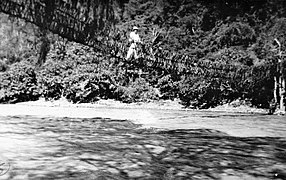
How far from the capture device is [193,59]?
9781 mm

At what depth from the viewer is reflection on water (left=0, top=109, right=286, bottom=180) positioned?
14.8ft

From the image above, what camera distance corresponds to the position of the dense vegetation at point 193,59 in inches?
356

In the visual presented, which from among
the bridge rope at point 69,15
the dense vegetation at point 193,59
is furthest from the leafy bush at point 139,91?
the bridge rope at point 69,15

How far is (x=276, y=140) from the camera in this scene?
258 inches

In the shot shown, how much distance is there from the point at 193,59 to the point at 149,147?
4526mm

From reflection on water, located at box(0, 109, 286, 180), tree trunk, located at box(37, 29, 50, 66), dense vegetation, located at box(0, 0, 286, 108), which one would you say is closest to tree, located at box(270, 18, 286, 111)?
dense vegetation, located at box(0, 0, 286, 108)

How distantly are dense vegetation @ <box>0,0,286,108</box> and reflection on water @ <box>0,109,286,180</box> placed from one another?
123cm

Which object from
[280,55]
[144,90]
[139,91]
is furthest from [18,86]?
[280,55]

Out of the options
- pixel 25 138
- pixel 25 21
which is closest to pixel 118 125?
pixel 25 138

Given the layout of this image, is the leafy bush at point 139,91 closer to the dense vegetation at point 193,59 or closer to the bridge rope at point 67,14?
the dense vegetation at point 193,59

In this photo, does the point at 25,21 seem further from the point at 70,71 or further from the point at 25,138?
the point at 70,71

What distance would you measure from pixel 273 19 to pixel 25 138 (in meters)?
7.96

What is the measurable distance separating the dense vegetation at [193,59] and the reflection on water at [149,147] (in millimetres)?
1234

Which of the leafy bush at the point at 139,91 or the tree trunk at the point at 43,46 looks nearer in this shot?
the tree trunk at the point at 43,46
